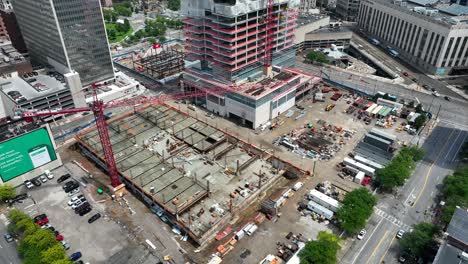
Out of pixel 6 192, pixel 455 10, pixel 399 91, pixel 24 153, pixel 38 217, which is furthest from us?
pixel 455 10

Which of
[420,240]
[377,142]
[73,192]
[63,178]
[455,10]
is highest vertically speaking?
[455,10]

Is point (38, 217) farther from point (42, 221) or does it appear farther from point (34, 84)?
point (34, 84)

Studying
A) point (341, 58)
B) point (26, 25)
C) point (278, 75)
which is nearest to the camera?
point (278, 75)

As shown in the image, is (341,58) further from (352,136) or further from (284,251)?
(284,251)

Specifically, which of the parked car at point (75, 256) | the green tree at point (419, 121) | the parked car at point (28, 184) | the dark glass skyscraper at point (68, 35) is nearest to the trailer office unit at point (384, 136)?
the green tree at point (419, 121)

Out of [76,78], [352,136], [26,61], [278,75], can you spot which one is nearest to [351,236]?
[352,136]

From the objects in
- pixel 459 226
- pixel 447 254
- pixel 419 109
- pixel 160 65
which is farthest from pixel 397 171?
pixel 160 65

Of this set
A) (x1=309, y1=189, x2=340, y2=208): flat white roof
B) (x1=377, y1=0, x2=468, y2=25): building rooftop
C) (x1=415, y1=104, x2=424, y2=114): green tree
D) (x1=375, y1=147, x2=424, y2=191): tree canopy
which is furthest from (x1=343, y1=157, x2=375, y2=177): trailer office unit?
(x1=377, y1=0, x2=468, y2=25): building rooftop
